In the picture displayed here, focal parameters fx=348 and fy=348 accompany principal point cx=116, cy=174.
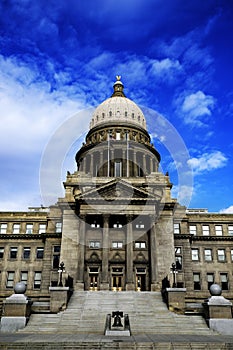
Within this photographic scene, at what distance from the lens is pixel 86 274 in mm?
45531

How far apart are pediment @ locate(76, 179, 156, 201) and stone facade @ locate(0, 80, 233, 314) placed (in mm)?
135

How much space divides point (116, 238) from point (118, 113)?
3367 centimetres

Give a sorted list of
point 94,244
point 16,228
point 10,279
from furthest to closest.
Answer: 1. point 16,228
2. point 10,279
3. point 94,244

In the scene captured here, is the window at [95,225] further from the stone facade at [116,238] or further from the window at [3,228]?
the window at [3,228]

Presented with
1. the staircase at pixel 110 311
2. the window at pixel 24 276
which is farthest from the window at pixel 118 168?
the staircase at pixel 110 311

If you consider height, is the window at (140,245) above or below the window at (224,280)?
above

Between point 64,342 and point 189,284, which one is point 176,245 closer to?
point 189,284

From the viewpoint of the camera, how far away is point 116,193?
48.2 m

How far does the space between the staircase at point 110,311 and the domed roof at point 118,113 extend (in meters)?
43.1

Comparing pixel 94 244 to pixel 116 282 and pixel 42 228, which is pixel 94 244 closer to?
pixel 116 282

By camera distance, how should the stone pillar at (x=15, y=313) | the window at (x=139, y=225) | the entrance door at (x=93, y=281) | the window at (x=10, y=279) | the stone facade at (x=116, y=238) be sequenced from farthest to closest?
the window at (x=10, y=279) < the window at (x=139, y=225) < the stone facade at (x=116, y=238) < the entrance door at (x=93, y=281) < the stone pillar at (x=15, y=313)

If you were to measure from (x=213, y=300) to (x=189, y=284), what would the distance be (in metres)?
23.3

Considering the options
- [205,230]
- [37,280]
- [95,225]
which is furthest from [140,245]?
[37,280]

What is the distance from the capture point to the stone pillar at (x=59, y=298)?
1229 inches
